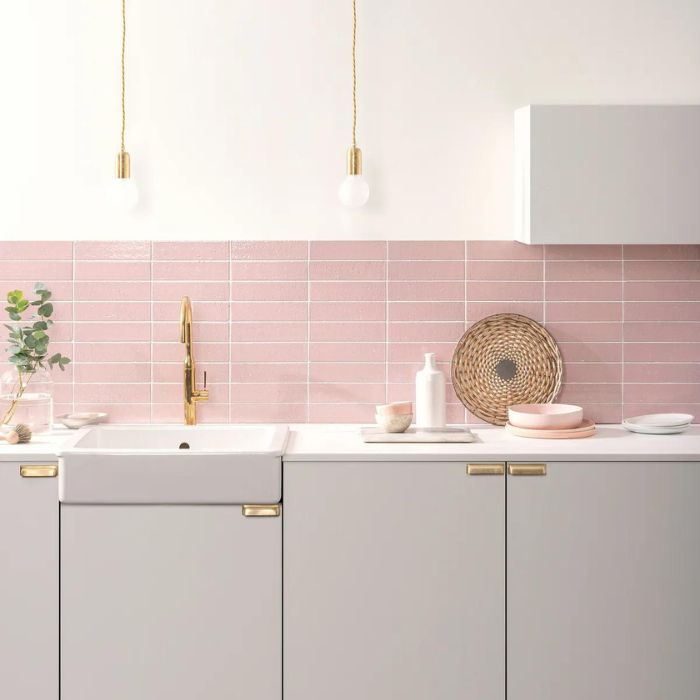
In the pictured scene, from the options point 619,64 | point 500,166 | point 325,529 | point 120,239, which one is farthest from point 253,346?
point 619,64

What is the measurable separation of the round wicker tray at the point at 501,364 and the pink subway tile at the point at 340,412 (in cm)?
29

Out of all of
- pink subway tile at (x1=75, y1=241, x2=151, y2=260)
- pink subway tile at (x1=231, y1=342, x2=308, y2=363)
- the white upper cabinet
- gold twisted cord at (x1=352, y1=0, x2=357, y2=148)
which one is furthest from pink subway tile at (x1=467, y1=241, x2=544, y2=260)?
pink subway tile at (x1=75, y1=241, x2=151, y2=260)

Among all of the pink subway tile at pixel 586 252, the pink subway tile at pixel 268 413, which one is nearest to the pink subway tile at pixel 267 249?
the pink subway tile at pixel 268 413

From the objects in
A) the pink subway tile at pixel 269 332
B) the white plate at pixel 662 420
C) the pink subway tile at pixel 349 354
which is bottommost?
the white plate at pixel 662 420

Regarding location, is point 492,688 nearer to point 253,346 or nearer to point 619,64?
point 253,346

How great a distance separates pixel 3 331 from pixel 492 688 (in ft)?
5.99

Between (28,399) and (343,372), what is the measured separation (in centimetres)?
95

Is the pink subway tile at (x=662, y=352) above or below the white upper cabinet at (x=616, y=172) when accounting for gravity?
below

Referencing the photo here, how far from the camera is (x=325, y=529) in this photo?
8.14ft

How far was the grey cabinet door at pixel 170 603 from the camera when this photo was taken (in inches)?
97.1

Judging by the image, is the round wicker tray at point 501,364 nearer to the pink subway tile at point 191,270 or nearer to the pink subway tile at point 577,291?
the pink subway tile at point 577,291

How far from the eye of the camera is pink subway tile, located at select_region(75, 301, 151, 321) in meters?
3.00

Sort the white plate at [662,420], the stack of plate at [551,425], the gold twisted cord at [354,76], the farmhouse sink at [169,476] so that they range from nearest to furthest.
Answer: the farmhouse sink at [169,476] < the stack of plate at [551,425] < the white plate at [662,420] < the gold twisted cord at [354,76]

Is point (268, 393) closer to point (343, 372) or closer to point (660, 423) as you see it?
point (343, 372)
